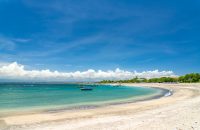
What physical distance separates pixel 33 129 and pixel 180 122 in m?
8.59

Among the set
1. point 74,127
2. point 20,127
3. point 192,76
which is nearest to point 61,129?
point 74,127

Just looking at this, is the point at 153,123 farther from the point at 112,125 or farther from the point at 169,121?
the point at 112,125

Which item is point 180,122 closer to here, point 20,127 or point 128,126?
point 128,126

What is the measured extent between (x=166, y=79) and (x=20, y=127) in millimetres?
172164

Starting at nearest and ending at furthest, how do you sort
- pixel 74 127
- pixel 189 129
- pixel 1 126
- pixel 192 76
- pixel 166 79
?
pixel 189 129, pixel 74 127, pixel 1 126, pixel 192 76, pixel 166 79

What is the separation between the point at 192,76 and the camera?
461 feet

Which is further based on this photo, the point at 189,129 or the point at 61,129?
the point at 61,129

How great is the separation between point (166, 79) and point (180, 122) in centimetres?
16973

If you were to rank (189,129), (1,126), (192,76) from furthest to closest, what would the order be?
(192,76) < (1,126) < (189,129)

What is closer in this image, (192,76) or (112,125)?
(112,125)

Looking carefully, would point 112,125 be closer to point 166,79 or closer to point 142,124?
point 142,124

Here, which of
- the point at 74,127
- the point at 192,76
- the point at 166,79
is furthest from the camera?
the point at 166,79

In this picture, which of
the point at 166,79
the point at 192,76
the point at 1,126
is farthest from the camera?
the point at 166,79

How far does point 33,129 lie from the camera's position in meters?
13.3
